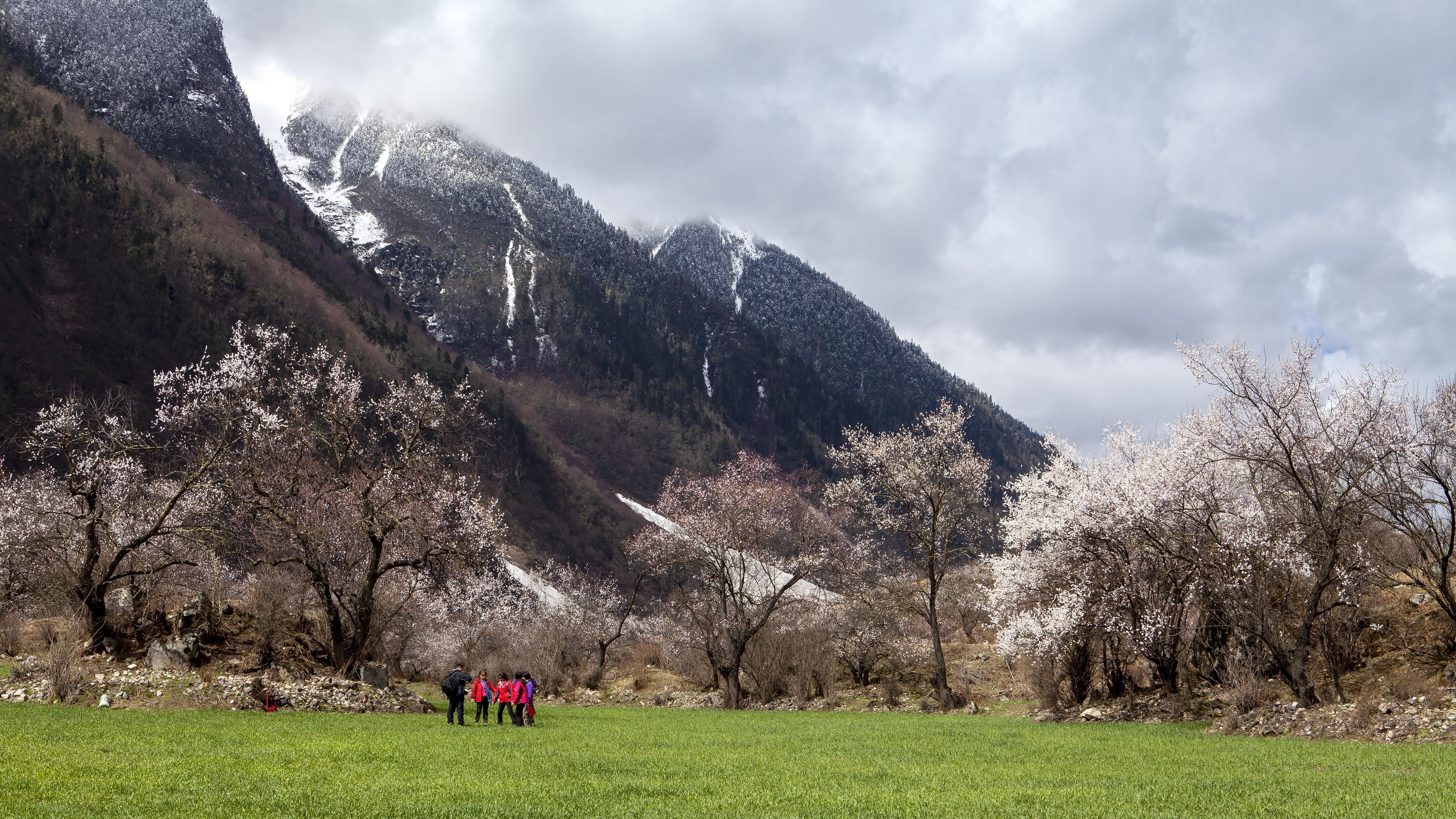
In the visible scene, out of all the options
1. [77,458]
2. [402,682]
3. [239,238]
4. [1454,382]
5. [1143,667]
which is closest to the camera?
[1454,382]

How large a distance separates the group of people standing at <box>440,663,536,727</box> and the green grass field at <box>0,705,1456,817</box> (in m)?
2.27

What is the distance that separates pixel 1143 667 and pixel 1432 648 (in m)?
13.6

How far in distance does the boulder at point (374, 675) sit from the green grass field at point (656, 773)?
10796 mm

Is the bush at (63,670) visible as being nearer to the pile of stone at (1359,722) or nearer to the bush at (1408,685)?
the pile of stone at (1359,722)

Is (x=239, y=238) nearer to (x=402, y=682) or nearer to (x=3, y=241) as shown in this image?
(x=3, y=241)

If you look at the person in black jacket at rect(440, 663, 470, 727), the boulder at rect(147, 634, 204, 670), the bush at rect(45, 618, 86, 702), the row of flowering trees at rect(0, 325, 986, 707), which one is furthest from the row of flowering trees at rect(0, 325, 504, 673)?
the person in black jacket at rect(440, 663, 470, 727)

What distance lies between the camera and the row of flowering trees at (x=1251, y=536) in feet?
82.1

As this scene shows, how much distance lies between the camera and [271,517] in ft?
105

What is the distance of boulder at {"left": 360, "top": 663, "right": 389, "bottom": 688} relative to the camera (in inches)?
1378

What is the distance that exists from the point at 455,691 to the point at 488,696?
2.32 metres

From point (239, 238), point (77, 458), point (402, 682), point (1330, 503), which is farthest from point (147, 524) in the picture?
point (239, 238)

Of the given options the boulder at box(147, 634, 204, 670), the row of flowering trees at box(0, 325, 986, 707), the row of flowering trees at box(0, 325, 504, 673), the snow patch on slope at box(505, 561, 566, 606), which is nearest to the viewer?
the boulder at box(147, 634, 204, 670)

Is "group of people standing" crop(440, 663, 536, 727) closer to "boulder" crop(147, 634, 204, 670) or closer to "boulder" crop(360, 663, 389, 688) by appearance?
"boulder" crop(360, 663, 389, 688)

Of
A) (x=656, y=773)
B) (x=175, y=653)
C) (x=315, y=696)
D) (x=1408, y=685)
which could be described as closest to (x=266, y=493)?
(x=175, y=653)
